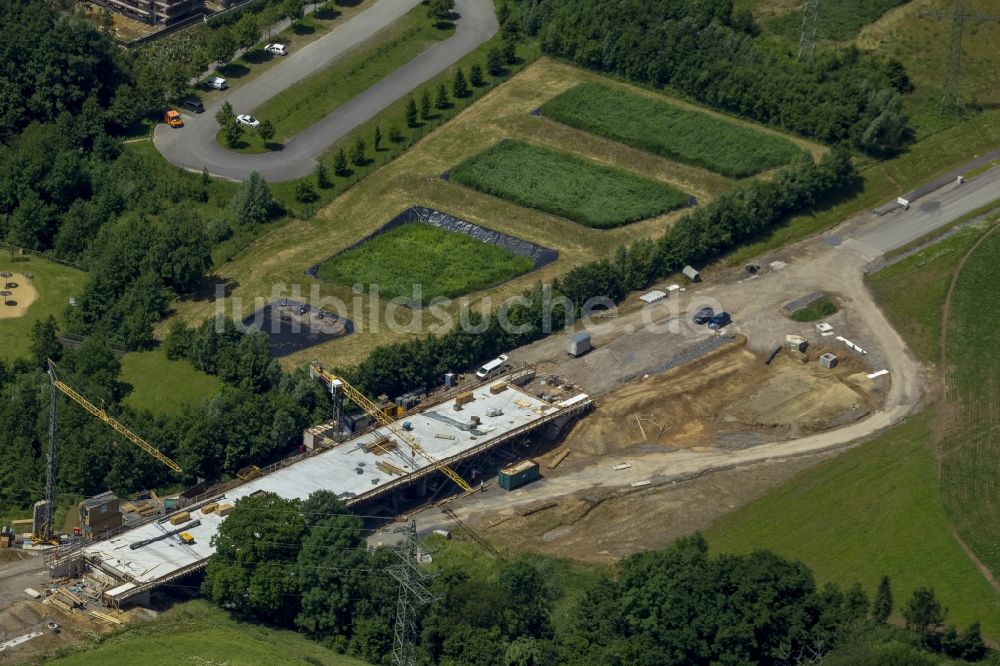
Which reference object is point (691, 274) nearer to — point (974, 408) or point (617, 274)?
point (617, 274)

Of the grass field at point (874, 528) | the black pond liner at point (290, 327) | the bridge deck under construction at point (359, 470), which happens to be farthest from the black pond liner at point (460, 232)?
the grass field at point (874, 528)

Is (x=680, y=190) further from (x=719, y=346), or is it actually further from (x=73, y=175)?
(x=73, y=175)

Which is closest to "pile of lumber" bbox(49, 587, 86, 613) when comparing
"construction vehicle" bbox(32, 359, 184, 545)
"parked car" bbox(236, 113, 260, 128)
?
"construction vehicle" bbox(32, 359, 184, 545)

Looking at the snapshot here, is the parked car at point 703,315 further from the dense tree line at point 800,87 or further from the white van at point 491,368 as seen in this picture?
the dense tree line at point 800,87

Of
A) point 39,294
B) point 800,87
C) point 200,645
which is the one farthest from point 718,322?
point 39,294

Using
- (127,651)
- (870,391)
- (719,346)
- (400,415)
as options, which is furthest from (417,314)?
(127,651)

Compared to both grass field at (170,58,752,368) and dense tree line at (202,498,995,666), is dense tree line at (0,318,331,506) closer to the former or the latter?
grass field at (170,58,752,368)
